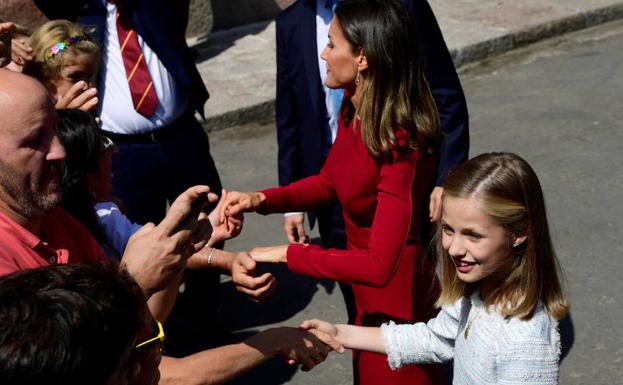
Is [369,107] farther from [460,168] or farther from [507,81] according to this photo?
[507,81]

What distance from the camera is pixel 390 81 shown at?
3.62 metres

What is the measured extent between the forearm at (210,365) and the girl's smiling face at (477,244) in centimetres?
70

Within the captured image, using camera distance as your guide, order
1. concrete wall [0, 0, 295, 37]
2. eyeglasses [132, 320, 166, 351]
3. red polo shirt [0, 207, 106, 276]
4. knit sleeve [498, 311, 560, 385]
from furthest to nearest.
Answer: concrete wall [0, 0, 295, 37]
knit sleeve [498, 311, 560, 385]
red polo shirt [0, 207, 106, 276]
eyeglasses [132, 320, 166, 351]

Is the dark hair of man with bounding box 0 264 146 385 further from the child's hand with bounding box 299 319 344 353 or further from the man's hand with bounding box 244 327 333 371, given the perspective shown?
the child's hand with bounding box 299 319 344 353

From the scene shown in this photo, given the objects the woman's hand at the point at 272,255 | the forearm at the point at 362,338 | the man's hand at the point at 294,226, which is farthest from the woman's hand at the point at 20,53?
the forearm at the point at 362,338

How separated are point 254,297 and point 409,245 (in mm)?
642

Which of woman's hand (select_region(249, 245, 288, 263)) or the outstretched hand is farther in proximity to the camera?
woman's hand (select_region(249, 245, 288, 263))

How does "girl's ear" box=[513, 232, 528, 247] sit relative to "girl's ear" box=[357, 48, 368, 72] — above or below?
below

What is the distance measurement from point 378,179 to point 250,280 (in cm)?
58

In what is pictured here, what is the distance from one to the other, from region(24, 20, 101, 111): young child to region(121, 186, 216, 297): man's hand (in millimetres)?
1771

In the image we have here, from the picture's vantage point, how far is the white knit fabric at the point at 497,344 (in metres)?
2.83

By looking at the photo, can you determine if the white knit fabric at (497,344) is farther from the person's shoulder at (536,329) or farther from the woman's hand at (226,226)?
the woman's hand at (226,226)

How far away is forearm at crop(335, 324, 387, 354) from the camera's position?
329cm

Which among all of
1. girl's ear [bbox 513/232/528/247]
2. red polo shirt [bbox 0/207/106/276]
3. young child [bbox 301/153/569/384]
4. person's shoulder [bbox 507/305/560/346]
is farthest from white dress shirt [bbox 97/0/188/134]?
person's shoulder [bbox 507/305/560/346]
